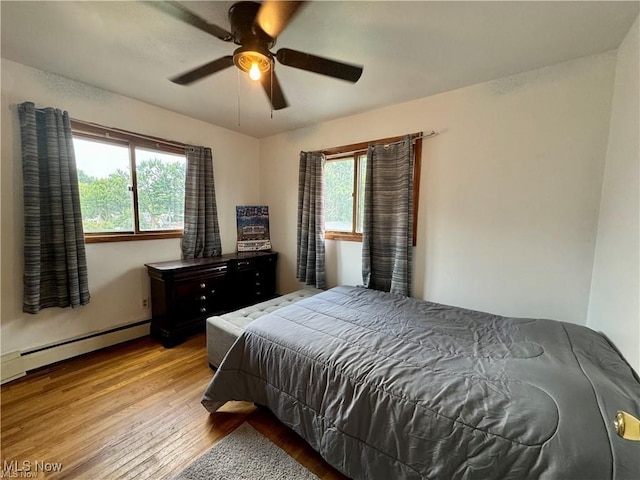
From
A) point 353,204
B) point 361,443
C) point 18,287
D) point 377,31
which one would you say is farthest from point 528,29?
point 18,287

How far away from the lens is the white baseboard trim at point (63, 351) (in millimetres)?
1940

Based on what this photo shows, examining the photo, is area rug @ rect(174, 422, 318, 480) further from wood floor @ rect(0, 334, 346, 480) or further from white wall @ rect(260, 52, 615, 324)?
white wall @ rect(260, 52, 615, 324)

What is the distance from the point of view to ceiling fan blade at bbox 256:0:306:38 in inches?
44.3

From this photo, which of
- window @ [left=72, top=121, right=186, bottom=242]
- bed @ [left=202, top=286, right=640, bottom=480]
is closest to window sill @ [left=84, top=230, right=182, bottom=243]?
window @ [left=72, top=121, right=186, bottom=242]

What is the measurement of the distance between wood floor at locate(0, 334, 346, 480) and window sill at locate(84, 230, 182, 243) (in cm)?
106

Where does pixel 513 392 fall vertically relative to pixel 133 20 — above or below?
below

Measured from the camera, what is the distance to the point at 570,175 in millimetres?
1782

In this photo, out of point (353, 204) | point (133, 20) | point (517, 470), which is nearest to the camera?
point (517, 470)

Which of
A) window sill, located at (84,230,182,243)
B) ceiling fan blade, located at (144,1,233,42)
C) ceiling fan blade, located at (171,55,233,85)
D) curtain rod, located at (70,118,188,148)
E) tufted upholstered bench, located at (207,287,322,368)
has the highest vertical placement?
ceiling fan blade, located at (144,1,233,42)

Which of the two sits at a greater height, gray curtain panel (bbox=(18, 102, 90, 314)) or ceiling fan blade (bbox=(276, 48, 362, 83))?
ceiling fan blade (bbox=(276, 48, 362, 83))

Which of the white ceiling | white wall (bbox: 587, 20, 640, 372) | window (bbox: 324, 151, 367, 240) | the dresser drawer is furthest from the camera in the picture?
window (bbox: 324, 151, 367, 240)

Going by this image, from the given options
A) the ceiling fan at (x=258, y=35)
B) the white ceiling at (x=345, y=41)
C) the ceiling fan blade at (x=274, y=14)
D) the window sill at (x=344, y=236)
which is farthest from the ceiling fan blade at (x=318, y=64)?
the window sill at (x=344, y=236)

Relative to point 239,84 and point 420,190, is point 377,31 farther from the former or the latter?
point 420,190

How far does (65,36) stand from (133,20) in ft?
1.82
